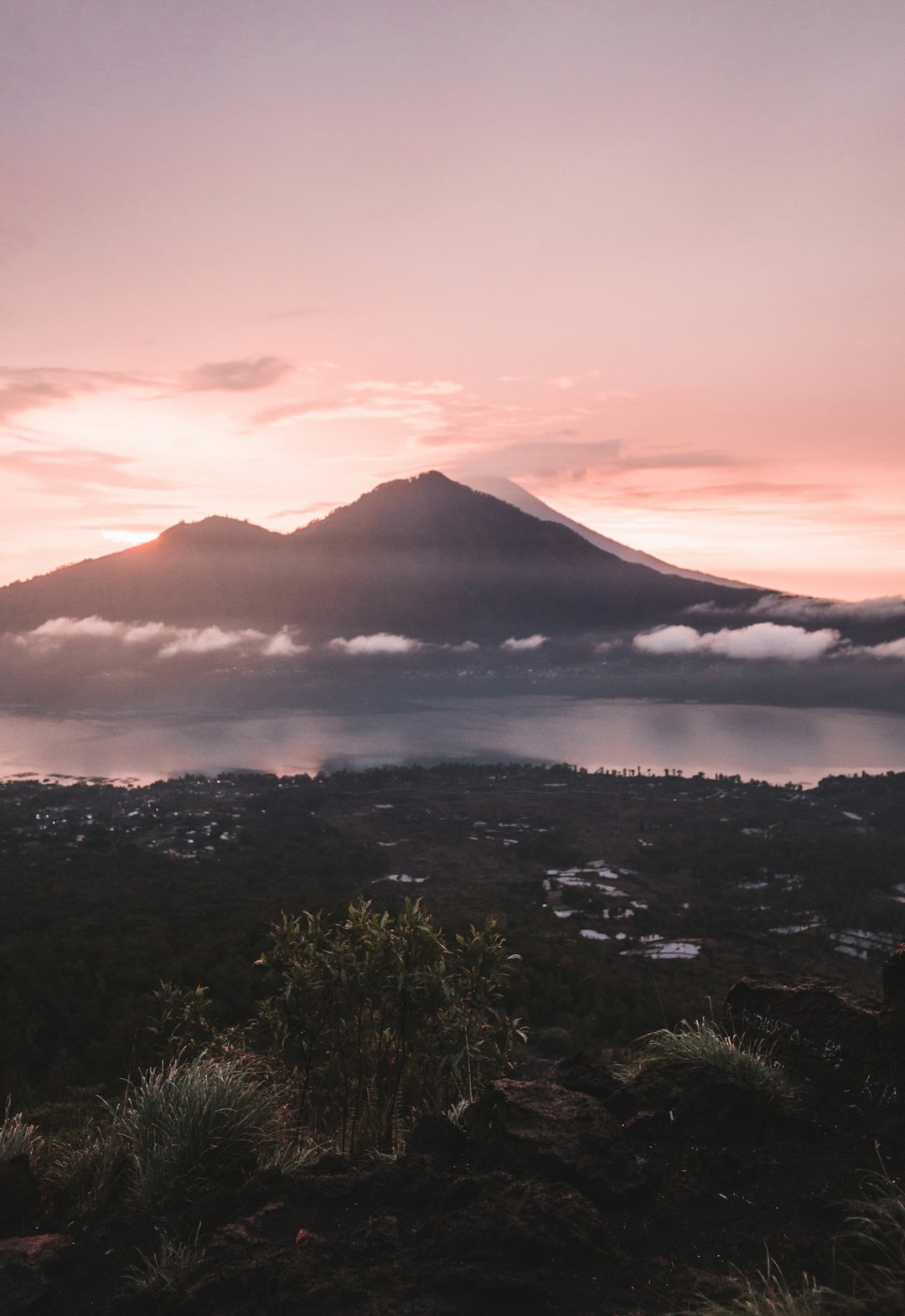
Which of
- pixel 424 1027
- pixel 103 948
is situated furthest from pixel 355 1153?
pixel 103 948

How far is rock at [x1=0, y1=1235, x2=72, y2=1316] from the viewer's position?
123 inches

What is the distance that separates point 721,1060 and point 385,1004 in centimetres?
242

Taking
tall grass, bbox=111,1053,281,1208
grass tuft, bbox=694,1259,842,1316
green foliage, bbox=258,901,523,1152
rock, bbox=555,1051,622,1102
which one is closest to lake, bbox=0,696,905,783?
green foliage, bbox=258,901,523,1152

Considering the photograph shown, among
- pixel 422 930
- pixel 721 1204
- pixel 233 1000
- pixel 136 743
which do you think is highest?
pixel 422 930

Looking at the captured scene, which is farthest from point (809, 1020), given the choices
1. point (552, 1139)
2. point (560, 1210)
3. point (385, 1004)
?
point (385, 1004)

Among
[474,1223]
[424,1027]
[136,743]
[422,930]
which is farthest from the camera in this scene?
[136,743]

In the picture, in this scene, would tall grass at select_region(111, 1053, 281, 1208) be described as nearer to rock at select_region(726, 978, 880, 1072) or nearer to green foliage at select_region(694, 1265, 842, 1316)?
green foliage at select_region(694, 1265, 842, 1316)

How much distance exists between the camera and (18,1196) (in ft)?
13.1

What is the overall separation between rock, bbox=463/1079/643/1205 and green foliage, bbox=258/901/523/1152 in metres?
0.94

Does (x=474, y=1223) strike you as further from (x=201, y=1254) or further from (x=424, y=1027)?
(x=424, y=1027)

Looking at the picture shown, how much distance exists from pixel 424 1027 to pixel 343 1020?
0.99m

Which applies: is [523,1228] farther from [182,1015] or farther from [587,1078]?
[182,1015]

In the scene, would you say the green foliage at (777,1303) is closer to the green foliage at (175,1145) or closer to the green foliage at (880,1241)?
the green foliage at (880,1241)

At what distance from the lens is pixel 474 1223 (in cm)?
315
